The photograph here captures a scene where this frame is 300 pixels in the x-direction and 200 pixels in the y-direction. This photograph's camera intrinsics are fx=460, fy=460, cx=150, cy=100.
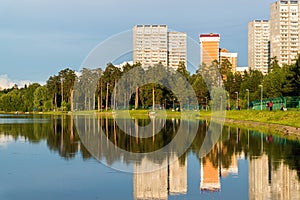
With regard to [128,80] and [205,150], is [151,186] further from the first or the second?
[128,80]

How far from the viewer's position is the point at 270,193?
11.7 metres

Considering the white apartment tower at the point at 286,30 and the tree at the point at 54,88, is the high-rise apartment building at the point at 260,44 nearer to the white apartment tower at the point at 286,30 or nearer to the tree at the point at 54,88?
the white apartment tower at the point at 286,30

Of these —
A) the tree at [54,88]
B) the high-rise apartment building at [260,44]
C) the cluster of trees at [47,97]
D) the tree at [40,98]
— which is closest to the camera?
the cluster of trees at [47,97]

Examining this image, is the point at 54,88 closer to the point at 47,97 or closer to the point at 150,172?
the point at 47,97

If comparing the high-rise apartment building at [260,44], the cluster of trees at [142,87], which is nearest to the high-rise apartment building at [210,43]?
the high-rise apartment building at [260,44]

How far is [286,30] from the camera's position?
156 meters

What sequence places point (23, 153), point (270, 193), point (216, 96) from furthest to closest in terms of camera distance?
point (216, 96), point (23, 153), point (270, 193)

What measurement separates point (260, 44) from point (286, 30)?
1290 inches

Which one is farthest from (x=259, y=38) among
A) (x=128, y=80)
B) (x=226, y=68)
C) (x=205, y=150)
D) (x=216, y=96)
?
(x=205, y=150)

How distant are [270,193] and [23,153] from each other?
13.9m

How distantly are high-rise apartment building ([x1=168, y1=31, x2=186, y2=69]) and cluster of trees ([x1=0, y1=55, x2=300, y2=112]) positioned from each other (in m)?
23.5

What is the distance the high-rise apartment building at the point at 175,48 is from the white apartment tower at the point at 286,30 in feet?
111

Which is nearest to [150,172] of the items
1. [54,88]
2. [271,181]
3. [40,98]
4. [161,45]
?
[271,181]

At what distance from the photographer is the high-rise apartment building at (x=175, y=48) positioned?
478 ft
